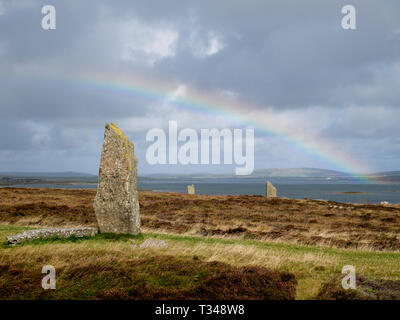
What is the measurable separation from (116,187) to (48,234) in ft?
10.2

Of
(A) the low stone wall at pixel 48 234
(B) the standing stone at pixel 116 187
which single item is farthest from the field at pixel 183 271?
(B) the standing stone at pixel 116 187

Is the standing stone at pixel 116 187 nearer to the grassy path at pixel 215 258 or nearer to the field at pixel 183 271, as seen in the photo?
the field at pixel 183 271

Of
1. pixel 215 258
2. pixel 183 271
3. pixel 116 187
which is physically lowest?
Result: pixel 215 258

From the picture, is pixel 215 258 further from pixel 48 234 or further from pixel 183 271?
pixel 48 234

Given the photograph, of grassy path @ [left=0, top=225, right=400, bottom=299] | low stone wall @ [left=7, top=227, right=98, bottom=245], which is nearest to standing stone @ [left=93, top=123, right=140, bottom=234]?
low stone wall @ [left=7, top=227, right=98, bottom=245]

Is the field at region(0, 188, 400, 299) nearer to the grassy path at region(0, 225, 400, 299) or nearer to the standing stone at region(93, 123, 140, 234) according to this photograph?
the grassy path at region(0, 225, 400, 299)

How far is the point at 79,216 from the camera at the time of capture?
2258cm

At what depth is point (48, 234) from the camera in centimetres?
1299

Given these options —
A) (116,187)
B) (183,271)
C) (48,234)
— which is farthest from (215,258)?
(48,234)

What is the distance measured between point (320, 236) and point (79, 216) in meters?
15.3

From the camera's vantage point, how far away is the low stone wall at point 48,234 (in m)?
12.0
